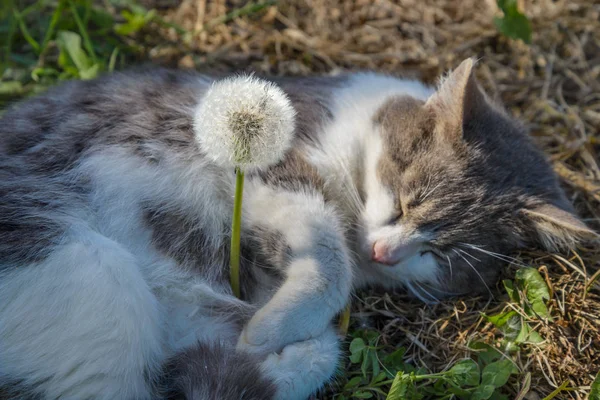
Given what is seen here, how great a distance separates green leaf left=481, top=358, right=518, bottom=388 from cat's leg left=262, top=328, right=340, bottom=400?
0.56 metres

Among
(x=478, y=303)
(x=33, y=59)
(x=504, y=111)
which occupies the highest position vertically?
(x=33, y=59)

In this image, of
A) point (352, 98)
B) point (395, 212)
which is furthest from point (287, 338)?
point (352, 98)

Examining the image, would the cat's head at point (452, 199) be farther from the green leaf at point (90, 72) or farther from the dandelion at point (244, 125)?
the green leaf at point (90, 72)

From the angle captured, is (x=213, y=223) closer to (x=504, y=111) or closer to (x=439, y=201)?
(x=439, y=201)

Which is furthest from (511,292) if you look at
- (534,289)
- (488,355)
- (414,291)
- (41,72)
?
(41,72)

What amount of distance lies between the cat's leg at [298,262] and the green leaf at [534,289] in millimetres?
749

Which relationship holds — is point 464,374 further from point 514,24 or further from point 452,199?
point 514,24

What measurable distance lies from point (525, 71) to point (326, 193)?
1.95 metres

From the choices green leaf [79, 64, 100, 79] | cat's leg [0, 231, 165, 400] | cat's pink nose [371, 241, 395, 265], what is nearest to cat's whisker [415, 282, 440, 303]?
cat's pink nose [371, 241, 395, 265]

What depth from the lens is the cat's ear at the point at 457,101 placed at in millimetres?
2537

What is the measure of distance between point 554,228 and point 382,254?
743 millimetres

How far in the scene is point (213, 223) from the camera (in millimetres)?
2514

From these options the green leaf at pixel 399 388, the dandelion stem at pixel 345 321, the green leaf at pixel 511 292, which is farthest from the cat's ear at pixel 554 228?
the green leaf at pixel 399 388

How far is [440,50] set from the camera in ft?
12.9
